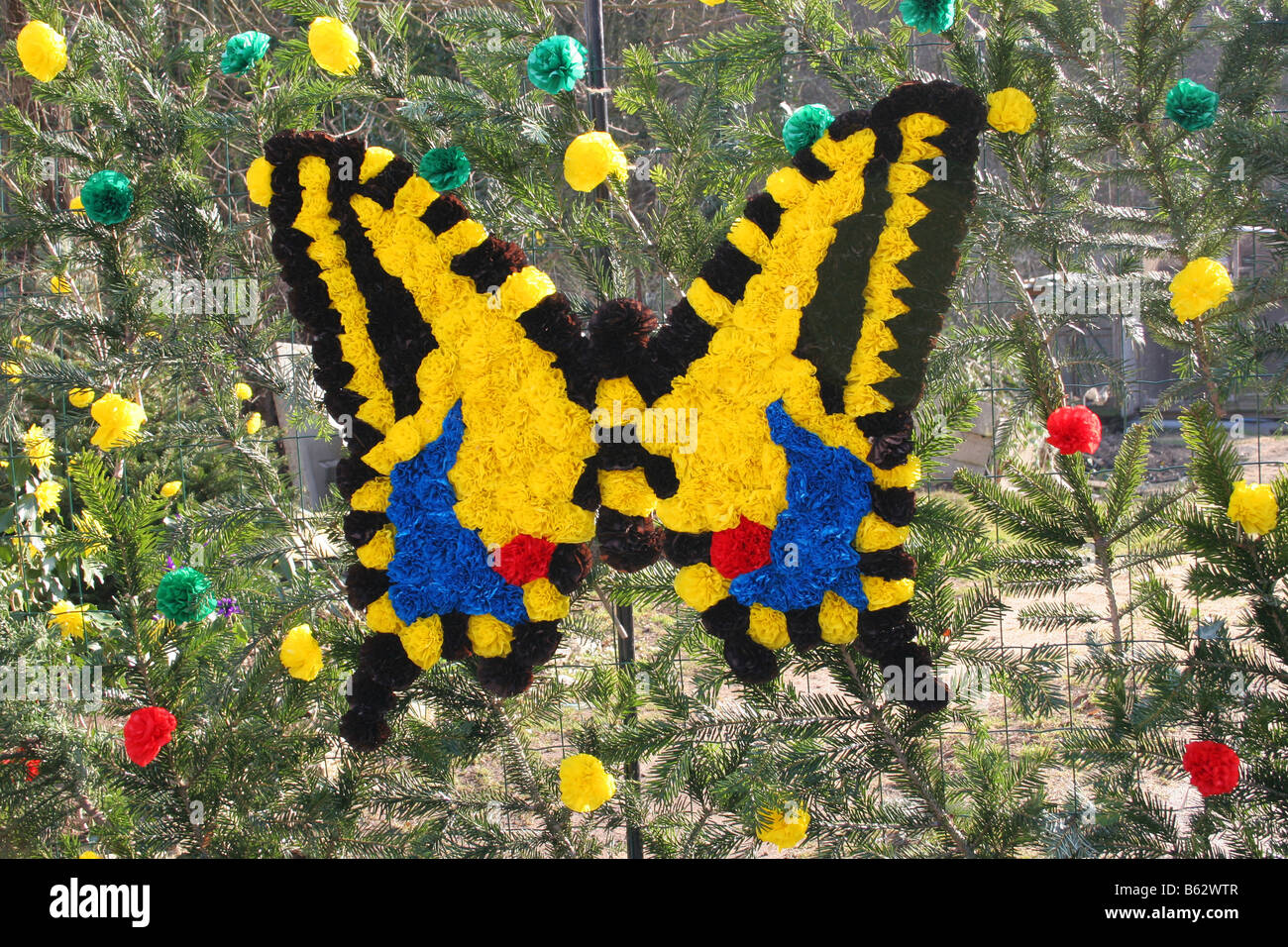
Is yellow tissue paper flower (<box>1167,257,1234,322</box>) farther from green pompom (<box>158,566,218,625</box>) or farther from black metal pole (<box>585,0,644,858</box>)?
green pompom (<box>158,566,218,625</box>)

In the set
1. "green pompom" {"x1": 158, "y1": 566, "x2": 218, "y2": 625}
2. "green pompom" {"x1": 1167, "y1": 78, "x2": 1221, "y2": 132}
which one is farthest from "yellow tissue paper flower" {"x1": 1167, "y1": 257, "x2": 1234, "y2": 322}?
"green pompom" {"x1": 158, "y1": 566, "x2": 218, "y2": 625}

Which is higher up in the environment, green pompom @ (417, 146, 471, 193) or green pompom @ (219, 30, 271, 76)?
green pompom @ (219, 30, 271, 76)

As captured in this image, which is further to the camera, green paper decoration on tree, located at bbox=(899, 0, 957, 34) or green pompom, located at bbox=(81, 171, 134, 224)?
green pompom, located at bbox=(81, 171, 134, 224)

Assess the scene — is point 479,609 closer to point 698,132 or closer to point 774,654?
point 774,654

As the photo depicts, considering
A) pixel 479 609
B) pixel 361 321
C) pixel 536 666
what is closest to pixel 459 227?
pixel 361 321

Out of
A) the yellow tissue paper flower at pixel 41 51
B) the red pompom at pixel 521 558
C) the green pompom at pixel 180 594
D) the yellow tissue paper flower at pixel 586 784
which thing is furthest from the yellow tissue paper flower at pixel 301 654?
the yellow tissue paper flower at pixel 41 51

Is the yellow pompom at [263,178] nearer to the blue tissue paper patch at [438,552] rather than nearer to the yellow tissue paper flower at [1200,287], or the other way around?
the blue tissue paper patch at [438,552]

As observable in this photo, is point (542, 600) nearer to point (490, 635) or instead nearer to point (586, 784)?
point (490, 635)
